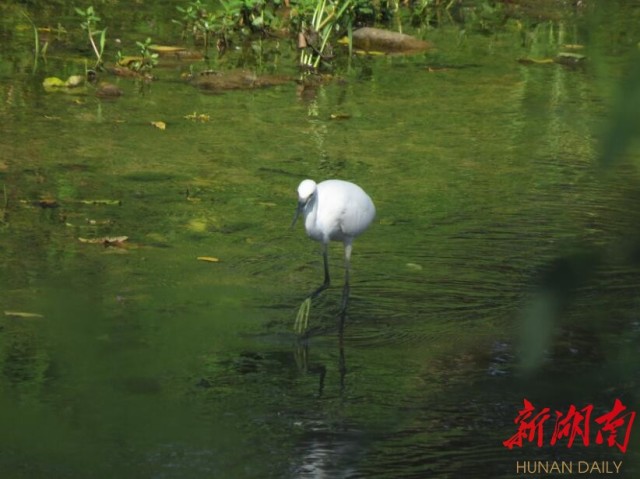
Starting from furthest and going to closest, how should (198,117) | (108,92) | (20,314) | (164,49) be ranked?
(164,49)
(108,92)
(198,117)
(20,314)

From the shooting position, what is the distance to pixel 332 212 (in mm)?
4672

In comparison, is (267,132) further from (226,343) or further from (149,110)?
(226,343)

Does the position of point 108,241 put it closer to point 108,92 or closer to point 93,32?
point 108,92

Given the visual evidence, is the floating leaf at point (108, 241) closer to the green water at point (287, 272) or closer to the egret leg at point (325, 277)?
the green water at point (287, 272)

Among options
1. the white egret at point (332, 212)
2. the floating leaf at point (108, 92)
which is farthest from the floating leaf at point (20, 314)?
the floating leaf at point (108, 92)

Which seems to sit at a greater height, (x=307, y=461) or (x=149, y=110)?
(x=149, y=110)

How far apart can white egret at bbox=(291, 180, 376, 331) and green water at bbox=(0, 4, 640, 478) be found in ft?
0.80

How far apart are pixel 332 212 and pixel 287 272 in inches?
20.6

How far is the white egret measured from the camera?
15.3ft

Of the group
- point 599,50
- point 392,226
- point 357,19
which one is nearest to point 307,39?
point 357,19

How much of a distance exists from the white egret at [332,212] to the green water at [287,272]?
25cm

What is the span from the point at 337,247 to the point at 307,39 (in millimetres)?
3480

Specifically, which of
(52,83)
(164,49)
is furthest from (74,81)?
(164,49)

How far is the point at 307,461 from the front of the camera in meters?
3.46
